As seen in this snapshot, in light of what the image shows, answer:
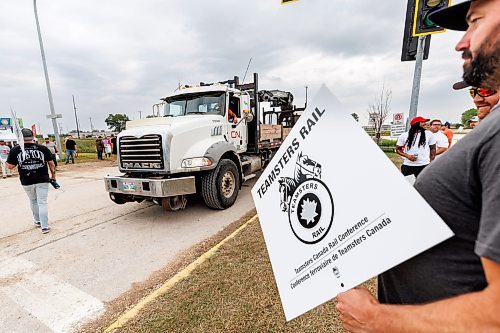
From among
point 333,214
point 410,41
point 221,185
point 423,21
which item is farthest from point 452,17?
point 221,185

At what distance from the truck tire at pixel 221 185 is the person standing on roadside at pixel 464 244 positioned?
4321 mm

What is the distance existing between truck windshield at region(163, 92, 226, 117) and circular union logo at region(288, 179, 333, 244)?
16.6 ft

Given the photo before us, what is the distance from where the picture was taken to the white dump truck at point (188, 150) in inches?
179

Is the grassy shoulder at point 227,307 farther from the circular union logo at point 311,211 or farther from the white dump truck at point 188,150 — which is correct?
the white dump truck at point 188,150

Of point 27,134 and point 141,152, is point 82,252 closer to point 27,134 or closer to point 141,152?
point 141,152

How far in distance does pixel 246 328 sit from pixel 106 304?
1511mm

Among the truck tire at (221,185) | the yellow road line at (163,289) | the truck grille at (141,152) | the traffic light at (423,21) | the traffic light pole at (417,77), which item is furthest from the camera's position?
the truck tire at (221,185)

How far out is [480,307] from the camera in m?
0.62

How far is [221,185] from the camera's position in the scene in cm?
525

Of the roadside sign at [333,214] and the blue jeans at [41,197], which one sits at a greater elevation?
the roadside sign at [333,214]

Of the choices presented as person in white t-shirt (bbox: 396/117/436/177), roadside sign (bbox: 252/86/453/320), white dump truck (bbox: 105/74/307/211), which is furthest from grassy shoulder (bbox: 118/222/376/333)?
person in white t-shirt (bbox: 396/117/436/177)

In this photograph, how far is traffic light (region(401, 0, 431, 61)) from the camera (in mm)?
3651

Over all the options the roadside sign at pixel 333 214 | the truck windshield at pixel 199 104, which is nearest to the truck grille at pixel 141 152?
the truck windshield at pixel 199 104

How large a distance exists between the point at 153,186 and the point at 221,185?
1418mm
